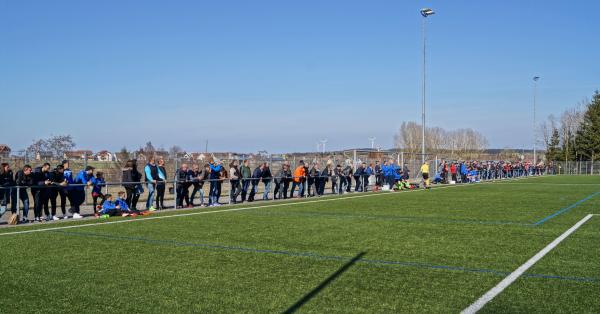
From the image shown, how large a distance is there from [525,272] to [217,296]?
4199 millimetres

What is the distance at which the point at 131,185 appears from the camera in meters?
16.9

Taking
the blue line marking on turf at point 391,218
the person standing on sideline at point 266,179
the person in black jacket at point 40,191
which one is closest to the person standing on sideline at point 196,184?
the person standing on sideline at point 266,179

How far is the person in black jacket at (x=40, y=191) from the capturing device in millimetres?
14719

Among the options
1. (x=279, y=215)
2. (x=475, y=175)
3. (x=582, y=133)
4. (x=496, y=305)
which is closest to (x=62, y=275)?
(x=496, y=305)

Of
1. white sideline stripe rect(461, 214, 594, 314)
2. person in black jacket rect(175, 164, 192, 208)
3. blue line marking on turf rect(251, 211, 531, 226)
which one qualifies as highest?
person in black jacket rect(175, 164, 192, 208)

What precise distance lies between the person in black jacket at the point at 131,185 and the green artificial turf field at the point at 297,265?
9.26 feet

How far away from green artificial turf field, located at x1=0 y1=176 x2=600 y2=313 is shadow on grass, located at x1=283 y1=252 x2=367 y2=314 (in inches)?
0.5

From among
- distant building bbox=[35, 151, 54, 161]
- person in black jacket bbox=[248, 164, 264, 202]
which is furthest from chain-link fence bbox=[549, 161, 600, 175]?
distant building bbox=[35, 151, 54, 161]

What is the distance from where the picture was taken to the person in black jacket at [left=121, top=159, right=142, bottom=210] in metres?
16.9

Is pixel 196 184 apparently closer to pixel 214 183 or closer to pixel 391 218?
pixel 214 183

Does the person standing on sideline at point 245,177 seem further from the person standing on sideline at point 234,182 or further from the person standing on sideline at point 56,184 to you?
the person standing on sideline at point 56,184

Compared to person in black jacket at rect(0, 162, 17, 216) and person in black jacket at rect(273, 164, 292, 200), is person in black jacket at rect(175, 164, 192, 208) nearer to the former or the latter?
person in black jacket at rect(273, 164, 292, 200)

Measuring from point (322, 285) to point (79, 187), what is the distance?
11.3 meters

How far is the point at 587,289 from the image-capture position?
6.62 metres
